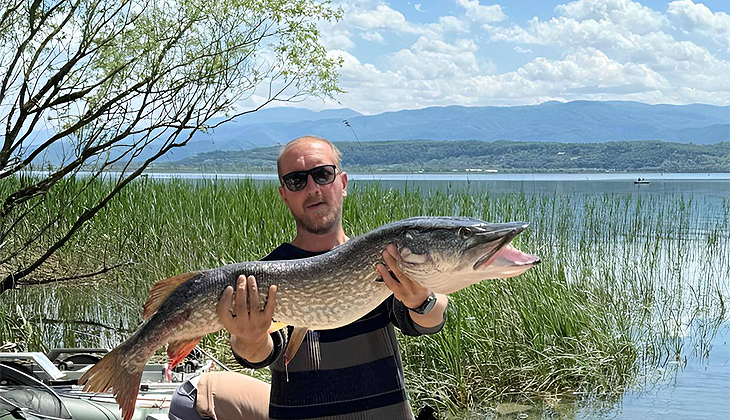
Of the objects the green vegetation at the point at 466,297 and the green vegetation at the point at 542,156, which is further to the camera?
the green vegetation at the point at 542,156

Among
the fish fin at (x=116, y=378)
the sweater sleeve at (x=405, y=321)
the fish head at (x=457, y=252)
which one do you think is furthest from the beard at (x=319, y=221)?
the fish fin at (x=116, y=378)

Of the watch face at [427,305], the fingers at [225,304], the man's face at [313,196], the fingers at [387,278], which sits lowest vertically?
the watch face at [427,305]

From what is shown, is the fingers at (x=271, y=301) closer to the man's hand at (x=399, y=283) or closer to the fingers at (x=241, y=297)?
the fingers at (x=241, y=297)

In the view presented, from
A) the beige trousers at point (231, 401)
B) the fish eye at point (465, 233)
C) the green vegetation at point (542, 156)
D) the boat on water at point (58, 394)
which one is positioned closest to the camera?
the fish eye at point (465, 233)

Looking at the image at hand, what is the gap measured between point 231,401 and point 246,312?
41.4 inches

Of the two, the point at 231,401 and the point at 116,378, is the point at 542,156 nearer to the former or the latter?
the point at 231,401

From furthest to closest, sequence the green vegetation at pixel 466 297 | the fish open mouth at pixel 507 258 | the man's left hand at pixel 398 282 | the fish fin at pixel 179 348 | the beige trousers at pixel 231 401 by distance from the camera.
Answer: the green vegetation at pixel 466 297 → the beige trousers at pixel 231 401 → the fish fin at pixel 179 348 → the man's left hand at pixel 398 282 → the fish open mouth at pixel 507 258

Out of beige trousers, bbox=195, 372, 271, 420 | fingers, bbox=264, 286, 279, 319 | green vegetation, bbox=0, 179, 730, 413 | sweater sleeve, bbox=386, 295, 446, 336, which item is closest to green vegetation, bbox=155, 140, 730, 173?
green vegetation, bbox=0, 179, 730, 413

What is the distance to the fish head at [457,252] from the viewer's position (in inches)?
75.1

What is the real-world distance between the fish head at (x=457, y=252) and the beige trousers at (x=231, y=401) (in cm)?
129

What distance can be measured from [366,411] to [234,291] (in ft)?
1.90

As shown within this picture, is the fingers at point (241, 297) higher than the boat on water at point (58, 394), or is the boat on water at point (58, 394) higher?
the fingers at point (241, 297)

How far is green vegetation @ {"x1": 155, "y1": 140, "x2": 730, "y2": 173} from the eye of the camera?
82125 mm

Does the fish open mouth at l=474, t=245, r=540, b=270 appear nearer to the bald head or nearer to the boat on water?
the bald head
